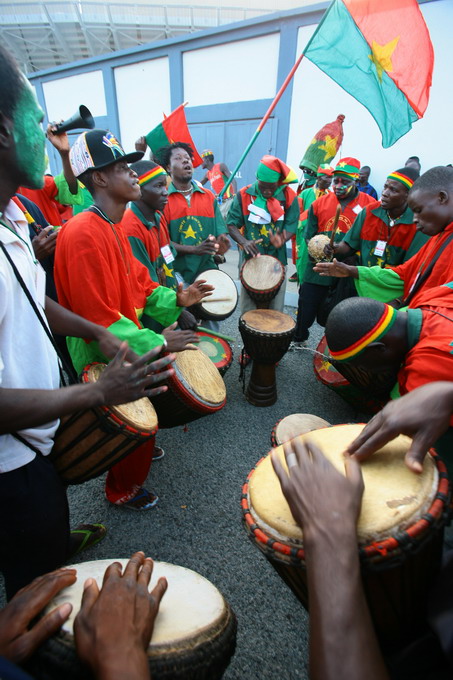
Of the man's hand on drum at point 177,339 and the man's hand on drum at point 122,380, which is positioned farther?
the man's hand on drum at point 177,339

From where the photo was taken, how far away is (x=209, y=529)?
2174 mm

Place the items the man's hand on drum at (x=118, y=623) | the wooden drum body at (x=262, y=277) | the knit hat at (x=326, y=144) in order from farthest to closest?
the knit hat at (x=326, y=144)
the wooden drum body at (x=262, y=277)
the man's hand on drum at (x=118, y=623)

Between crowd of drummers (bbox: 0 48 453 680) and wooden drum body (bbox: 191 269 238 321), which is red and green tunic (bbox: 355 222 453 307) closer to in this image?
crowd of drummers (bbox: 0 48 453 680)

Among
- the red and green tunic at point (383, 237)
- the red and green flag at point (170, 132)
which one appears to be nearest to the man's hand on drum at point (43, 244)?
the red and green flag at point (170, 132)

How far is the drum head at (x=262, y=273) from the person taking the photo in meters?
4.03

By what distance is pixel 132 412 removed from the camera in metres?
1.60

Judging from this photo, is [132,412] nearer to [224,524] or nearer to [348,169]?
[224,524]

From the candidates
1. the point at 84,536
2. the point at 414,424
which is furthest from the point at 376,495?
the point at 84,536

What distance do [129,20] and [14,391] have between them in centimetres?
2120

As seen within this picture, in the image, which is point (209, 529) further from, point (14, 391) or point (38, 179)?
point (38, 179)

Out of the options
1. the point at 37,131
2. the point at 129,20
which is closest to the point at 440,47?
the point at 37,131

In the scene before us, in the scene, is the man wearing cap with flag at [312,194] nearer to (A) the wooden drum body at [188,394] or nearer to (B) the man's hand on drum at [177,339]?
(A) the wooden drum body at [188,394]

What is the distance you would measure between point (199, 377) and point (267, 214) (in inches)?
108

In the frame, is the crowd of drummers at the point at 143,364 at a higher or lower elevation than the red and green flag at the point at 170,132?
lower
